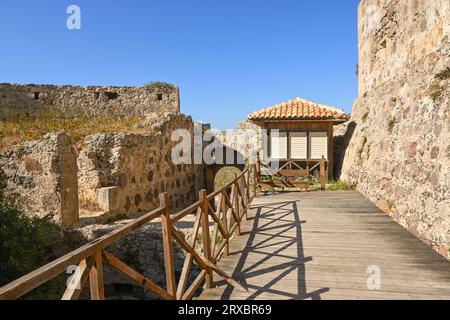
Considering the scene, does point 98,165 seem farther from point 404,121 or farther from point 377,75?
point 377,75

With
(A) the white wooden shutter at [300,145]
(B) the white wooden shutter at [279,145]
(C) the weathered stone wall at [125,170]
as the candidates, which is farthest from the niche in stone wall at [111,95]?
(A) the white wooden shutter at [300,145]

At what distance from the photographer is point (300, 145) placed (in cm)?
1188

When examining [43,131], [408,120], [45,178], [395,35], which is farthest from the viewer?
[43,131]

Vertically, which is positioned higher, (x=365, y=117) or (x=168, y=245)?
(x=365, y=117)

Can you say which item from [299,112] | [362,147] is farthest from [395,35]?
[299,112]

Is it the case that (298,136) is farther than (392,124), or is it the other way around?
(298,136)

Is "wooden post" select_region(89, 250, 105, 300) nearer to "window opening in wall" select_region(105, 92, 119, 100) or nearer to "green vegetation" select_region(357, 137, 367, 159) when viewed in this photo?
"green vegetation" select_region(357, 137, 367, 159)

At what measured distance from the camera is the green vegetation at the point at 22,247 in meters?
5.58

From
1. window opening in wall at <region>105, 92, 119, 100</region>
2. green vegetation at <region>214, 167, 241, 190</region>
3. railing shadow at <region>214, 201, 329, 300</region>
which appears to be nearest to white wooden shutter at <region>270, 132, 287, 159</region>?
railing shadow at <region>214, 201, 329, 300</region>

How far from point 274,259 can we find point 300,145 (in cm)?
799

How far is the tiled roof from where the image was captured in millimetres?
11453

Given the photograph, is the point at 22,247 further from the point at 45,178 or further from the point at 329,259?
the point at 329,259

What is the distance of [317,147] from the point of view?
38.8ft

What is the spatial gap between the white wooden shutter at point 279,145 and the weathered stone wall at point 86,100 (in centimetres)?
729
